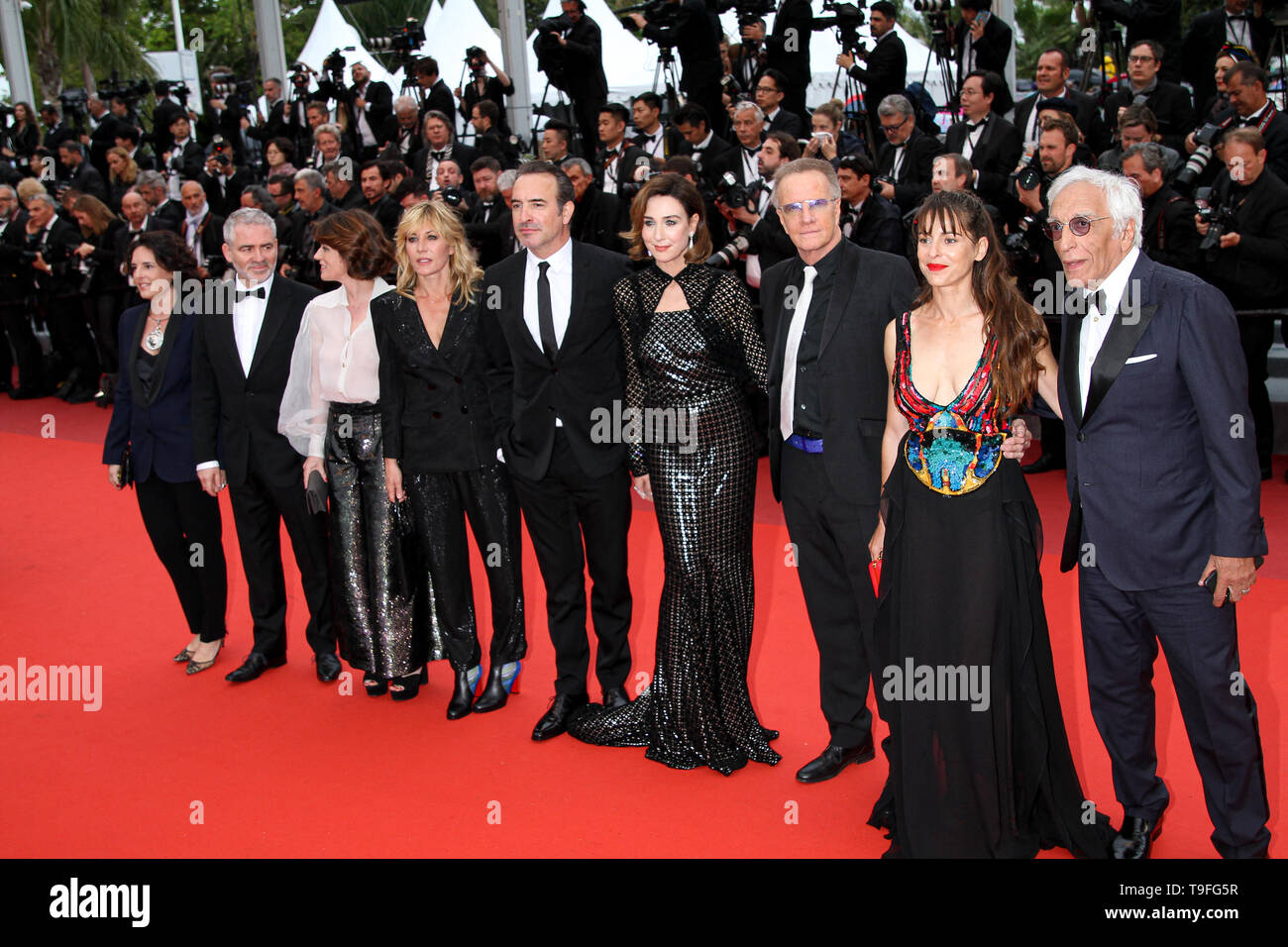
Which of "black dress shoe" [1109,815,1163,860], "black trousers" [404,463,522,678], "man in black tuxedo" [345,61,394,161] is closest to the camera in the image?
"black dress shoe" [1109,815,1163,860]

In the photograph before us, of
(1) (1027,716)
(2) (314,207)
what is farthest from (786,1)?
(1) (1027,716)

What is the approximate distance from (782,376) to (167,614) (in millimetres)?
3350

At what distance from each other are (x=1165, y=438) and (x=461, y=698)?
2525 millimetres

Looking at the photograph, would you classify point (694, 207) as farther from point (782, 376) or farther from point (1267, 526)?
point (1267, 526)

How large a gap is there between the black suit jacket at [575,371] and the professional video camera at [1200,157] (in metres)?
3.57

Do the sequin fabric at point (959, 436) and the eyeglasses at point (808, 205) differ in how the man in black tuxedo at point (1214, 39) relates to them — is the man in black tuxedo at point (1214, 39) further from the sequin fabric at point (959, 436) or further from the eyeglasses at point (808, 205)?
the sequin fabric at point (959, 436)

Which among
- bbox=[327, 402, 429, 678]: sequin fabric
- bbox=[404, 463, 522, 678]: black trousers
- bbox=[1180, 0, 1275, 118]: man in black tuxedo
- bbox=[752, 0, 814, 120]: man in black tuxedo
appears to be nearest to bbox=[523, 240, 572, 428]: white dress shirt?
bbox=[404, 463, 522, 678]: black trousers

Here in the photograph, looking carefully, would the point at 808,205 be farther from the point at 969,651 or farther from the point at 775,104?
the point at 775,104

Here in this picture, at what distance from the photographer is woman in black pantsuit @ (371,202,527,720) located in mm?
4055

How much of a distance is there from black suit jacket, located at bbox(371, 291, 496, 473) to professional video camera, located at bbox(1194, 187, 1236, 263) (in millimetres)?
3689

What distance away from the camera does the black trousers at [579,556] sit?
392 centimetres

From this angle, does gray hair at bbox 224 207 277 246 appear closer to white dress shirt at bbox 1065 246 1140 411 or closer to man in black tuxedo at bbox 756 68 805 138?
white dress shirt at bbox 1065 246 1140 411

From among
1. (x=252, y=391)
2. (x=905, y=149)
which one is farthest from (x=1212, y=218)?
(x=252, y=391)

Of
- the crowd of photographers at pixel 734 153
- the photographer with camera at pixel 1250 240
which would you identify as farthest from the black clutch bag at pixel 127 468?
the photographer with camera at pixel 1250 240
